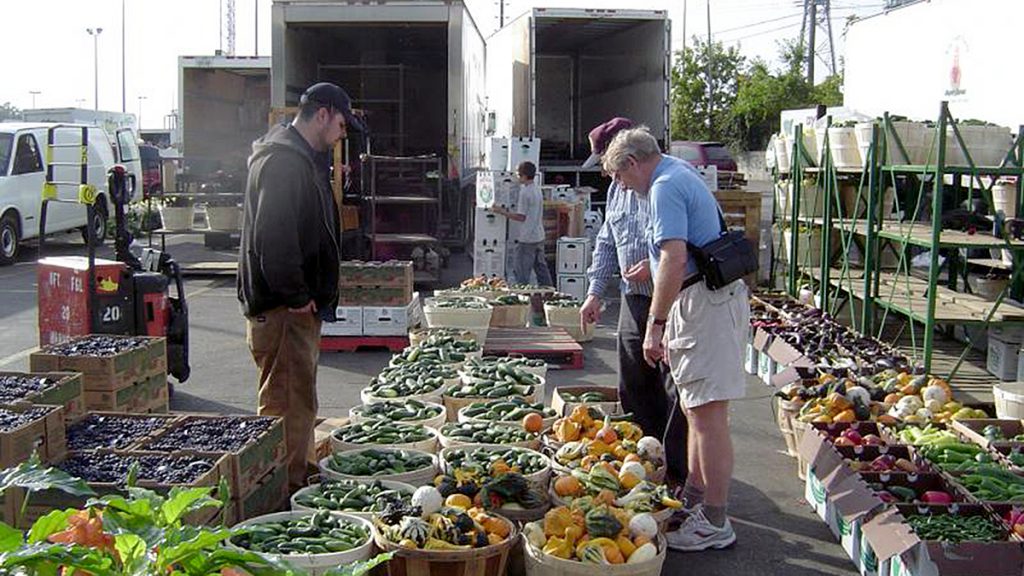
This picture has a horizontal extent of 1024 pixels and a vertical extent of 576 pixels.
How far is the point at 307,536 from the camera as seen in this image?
4.23 m

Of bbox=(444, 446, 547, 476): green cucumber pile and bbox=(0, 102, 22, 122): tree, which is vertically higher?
bbox=(0, 102, 22, 122): tree

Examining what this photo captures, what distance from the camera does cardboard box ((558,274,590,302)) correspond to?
13.4 meters

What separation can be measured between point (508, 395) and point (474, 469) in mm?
1618

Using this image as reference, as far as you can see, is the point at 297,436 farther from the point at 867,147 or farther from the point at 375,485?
the point at 867,147

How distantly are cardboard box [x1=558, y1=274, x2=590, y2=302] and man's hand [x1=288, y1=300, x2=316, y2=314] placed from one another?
27.1ft

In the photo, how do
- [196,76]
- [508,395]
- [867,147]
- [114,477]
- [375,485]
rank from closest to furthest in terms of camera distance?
[114,477] → [375,485] → [508,395] → [867,147] → [196,76]

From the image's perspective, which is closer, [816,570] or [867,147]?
[816,570]

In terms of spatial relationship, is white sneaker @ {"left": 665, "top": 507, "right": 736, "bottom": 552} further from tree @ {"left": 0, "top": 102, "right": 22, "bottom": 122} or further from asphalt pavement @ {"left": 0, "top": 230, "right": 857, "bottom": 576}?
tree @ {"left": 0, "top": 102, "right": 22, "bottom": 122}

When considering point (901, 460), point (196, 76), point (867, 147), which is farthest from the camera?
point (196, 76)

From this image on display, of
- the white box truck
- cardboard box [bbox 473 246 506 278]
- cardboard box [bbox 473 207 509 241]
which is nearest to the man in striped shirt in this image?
the white box truck

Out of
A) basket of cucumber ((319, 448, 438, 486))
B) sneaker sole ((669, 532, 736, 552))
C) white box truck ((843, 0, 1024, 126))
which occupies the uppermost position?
white box truck ((843, 0, 1024, 126))

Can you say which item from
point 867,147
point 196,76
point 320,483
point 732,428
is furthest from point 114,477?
point 196,76

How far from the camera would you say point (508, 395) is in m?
6.76

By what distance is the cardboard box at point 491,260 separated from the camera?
13383 mm
